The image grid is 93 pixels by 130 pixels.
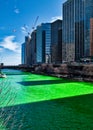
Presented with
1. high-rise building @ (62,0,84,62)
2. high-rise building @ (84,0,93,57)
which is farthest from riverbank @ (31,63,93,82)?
high-rise building @ (62,0,84,62)

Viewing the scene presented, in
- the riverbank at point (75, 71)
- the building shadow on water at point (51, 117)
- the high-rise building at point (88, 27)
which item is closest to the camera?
the building shadow on water at point (51, 117)

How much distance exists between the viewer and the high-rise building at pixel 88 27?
516 feet

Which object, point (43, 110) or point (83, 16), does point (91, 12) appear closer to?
point (83, 16)

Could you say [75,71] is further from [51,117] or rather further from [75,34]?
[51,117]

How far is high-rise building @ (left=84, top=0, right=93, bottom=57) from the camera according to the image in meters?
157

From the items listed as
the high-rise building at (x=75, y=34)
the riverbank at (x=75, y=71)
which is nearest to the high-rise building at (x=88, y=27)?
the high-rise building at (x=75, y=34)

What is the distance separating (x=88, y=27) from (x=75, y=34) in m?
24.4

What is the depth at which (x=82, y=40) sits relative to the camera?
174 m

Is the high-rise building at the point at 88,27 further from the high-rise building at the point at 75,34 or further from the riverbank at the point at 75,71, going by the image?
the riverbank at the point at 75,71

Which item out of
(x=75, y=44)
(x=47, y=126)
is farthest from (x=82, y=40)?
(x=47, y=126)

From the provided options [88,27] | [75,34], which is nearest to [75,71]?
[88,27]

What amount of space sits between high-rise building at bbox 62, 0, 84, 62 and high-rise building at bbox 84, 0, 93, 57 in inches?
407

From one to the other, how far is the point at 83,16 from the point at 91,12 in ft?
52.0

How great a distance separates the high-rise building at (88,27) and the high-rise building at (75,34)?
10343 mm
